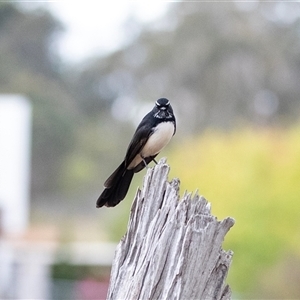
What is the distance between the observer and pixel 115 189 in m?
4.57

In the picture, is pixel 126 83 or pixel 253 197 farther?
pixel 126 83

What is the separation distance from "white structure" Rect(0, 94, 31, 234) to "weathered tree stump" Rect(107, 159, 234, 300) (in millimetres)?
21364

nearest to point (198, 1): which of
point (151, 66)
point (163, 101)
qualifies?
point (151, 66)

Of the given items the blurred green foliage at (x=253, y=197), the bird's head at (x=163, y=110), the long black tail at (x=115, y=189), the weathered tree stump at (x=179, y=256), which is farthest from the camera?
the blurred green foliage at (x=253, y=197)

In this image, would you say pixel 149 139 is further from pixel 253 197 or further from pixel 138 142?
pixel 253 197

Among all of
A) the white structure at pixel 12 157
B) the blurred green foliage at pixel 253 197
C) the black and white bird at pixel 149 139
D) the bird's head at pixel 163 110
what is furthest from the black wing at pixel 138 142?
the white structure at pixel 12 157

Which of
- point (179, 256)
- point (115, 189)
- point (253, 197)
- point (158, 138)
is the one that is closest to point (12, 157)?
point (253, 197)

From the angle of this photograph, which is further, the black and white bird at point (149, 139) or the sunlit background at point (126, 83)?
the sunlit background at point (126, 83)

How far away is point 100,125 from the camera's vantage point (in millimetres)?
34719

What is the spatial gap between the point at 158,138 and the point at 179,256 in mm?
2090

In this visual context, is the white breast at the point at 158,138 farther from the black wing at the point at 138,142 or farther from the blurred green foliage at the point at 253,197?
the blurred green foliage at the point at 253,197

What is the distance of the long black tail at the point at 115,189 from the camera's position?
4.45 meters

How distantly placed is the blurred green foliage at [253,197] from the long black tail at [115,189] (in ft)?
39.7

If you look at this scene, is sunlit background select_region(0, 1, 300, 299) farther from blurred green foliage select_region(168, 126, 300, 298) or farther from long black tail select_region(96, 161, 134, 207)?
long black tail select_region(96, 161, 134, 207)
